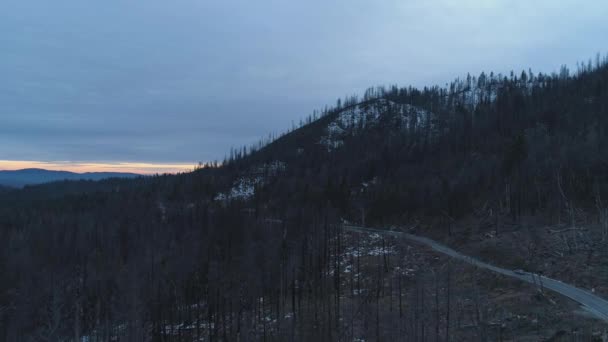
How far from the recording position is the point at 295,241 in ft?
240

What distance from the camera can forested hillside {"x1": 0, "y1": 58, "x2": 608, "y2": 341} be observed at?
49625mm

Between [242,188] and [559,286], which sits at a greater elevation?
[242,188]

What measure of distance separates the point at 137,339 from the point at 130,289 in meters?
23.1

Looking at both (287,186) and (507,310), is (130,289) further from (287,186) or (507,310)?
(287,186)

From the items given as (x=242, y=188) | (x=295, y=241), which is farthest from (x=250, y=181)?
(x=295, y=241)

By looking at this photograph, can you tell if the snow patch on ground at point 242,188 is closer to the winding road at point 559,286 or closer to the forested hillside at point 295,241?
the forested hillside at point 295,241

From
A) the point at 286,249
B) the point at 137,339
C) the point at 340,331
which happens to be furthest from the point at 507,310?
the point at 286,249

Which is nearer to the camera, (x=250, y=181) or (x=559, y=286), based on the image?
(x=559, y=286)

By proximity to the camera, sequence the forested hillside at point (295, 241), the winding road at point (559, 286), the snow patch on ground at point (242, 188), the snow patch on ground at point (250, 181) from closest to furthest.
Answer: the winding road at point (559, 286) < the forested hillside at point (295, 241) < the snow patch on ground at point (242, 188) < the snow patch on ground at point (250, 181)

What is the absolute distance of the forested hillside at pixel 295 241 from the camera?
163 ft

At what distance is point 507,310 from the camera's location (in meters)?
33.4

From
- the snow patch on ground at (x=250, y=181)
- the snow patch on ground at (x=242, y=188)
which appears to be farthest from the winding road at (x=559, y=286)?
the snow patch on ground at (x=250, y=181)

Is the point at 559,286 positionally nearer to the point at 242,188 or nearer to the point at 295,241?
the point at 295,241

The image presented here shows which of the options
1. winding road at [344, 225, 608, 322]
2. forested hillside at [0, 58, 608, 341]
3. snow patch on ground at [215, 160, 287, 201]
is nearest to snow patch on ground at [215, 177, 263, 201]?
snow patch on ground at [215, 160, 287, 201]
